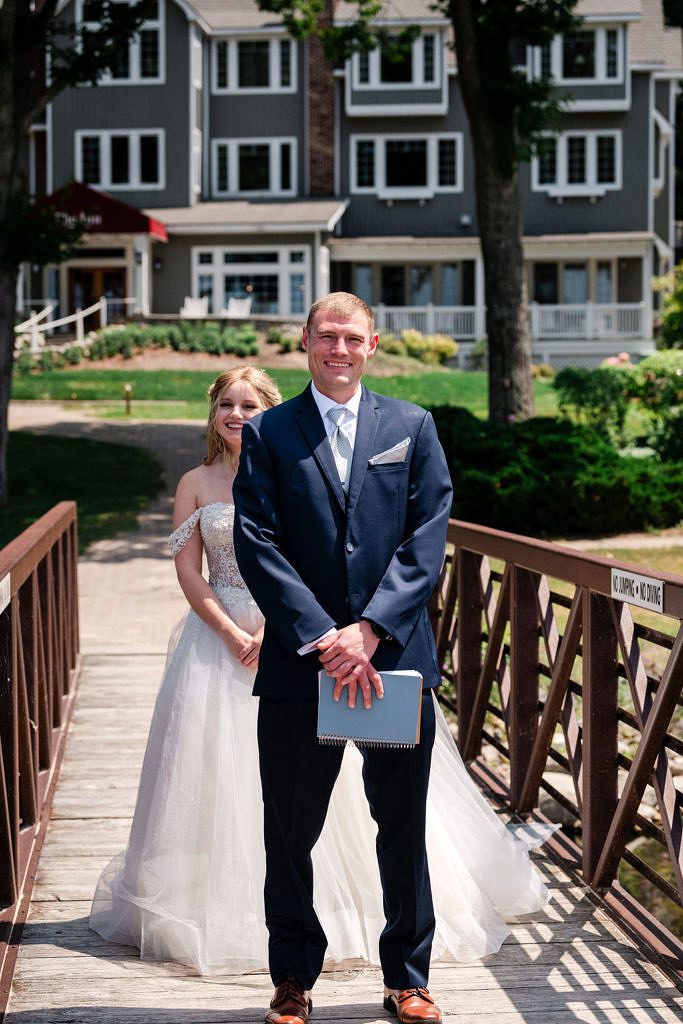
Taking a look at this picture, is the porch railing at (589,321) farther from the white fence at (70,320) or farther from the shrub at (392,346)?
the white fence at (70,320)

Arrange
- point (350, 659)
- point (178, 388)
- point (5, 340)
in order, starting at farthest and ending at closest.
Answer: point (178, 388) < point (5, 340) < point (350, 659)

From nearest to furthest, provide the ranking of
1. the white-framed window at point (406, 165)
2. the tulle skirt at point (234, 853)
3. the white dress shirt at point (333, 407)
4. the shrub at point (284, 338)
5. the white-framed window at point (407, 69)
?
the white dress shirt at point (333, 407) → the tulle skirt at point (234, 853) → the shrub at point (284, 338) → the white-framed window at point (407, 69) → the white-framed window at point (406, 165)

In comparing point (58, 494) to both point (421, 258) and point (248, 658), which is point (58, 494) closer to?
point (248, 658)

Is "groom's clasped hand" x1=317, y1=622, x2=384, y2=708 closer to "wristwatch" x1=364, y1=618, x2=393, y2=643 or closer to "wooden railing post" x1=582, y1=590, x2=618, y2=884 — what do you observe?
"wristwatch" x1=364, y1=618, x2=393, y2=643

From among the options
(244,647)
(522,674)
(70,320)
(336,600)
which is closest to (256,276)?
(70,320)

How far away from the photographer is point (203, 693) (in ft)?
15.6

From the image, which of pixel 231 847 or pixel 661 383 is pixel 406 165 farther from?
pixel 231 847

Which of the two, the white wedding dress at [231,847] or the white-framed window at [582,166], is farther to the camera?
the white-framed window at [582,166]

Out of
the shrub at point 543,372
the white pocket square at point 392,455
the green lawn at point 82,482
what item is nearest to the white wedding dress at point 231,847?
the white pocket square at point 392,455

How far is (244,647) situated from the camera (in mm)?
4711

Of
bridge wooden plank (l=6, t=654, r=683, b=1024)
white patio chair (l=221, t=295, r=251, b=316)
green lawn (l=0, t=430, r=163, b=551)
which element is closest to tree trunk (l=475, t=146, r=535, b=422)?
green lawn (l=0, t=430, r=163, b=551)

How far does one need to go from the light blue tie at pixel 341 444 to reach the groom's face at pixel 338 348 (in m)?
0.04

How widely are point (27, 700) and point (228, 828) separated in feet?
4.45

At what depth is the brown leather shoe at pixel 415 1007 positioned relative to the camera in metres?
3.90
